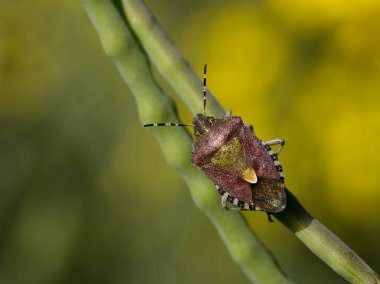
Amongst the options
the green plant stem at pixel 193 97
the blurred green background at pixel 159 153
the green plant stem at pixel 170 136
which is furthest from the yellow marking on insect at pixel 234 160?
the blurred green background at pixel 159 153

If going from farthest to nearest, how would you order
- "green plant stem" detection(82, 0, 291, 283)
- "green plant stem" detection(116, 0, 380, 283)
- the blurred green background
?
the blurred green background, "green plant stem" detection(82, 0, 291, 283), "green plant stem" detection(116, 0, 380, 283)

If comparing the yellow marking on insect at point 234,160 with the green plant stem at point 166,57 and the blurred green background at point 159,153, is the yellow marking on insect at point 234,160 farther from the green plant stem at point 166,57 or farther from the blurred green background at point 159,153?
the blurred green background at point 159,153

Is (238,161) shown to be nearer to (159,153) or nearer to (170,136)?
(170,136)

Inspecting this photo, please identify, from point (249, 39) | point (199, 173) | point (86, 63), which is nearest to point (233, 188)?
point (199, 173)

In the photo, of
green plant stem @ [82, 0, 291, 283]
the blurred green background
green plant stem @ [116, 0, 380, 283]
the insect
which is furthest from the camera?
the blurred green background

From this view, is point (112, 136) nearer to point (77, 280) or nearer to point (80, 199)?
point (80, 199)

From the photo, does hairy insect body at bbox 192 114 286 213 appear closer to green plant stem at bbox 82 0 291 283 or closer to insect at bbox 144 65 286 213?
insect at bbox 144 65 286 213

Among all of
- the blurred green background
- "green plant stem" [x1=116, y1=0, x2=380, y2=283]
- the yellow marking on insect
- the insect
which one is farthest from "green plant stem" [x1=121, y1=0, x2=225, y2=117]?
the blurred green background
